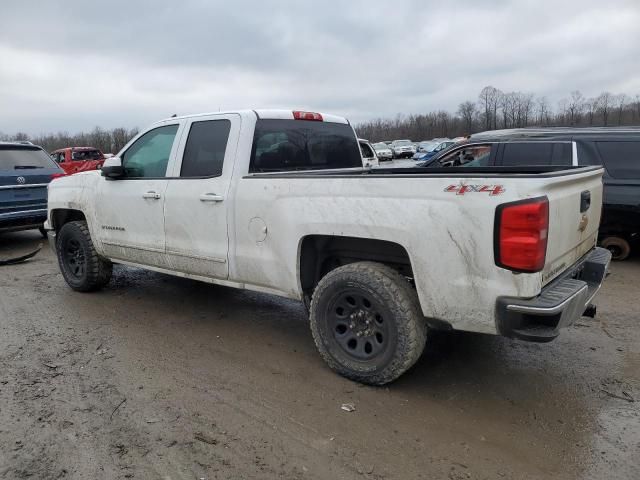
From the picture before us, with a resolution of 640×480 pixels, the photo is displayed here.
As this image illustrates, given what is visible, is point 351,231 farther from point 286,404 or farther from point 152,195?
point 152,195

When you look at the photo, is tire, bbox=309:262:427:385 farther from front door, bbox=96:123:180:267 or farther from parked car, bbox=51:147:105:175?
parked car, bbox=51:147:105:175

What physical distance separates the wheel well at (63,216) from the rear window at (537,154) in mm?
5550

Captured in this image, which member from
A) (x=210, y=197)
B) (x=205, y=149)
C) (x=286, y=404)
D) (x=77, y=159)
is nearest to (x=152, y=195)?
(x=205, y=149)

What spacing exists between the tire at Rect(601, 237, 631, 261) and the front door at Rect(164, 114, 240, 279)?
18.0 ft

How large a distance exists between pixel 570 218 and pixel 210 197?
2691mm

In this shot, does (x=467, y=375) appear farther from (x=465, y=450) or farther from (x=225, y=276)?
(x=225, y=276)

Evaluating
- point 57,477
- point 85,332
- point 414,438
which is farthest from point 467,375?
point 85,332

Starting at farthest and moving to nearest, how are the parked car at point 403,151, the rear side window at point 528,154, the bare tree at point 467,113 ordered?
the bare tree at point 467,113 → the parked car at point 403,151 → the rear side window at point 528,154

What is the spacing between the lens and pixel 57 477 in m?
2.66

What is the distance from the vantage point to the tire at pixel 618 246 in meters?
6.96

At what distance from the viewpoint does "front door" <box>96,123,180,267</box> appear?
480 cm

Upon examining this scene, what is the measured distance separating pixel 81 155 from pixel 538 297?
21.3 m

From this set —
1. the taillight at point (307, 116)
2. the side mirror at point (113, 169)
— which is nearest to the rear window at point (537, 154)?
the taillight at point (307, 116)

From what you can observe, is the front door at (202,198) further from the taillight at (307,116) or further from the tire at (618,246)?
the tire at (618,246)
